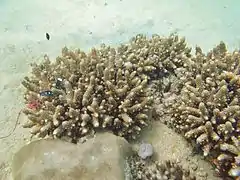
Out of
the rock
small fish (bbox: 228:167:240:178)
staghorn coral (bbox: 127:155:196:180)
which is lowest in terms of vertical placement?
staghorn coral (bbox: 127:155:196:180)

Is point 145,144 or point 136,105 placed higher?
point 136,105

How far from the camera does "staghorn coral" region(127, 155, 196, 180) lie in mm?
3480

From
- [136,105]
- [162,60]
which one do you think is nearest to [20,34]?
[162,60]

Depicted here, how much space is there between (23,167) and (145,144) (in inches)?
65.7

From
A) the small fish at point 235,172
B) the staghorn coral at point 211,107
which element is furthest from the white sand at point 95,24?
the small fish at point 235,172

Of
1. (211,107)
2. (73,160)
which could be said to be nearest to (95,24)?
(211,107)

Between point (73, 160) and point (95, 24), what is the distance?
217 inches

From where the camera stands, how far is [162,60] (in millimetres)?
4926

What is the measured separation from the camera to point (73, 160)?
329cm

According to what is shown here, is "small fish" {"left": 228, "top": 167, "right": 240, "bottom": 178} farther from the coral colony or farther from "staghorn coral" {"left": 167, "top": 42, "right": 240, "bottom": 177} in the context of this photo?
"staghorn coral" {"left": 167, "top": 42, "right": 240, "bottom": 177}

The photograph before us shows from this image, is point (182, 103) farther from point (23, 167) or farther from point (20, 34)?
point (20, 34)

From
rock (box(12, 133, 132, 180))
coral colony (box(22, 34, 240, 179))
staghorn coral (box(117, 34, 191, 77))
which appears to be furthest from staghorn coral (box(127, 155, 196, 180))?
staghorn coral (box(117, 34, 191, 77))

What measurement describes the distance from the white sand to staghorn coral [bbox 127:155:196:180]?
3.31 m

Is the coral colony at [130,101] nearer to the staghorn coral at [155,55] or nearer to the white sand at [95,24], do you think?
the staghorn coral at [155,55]
